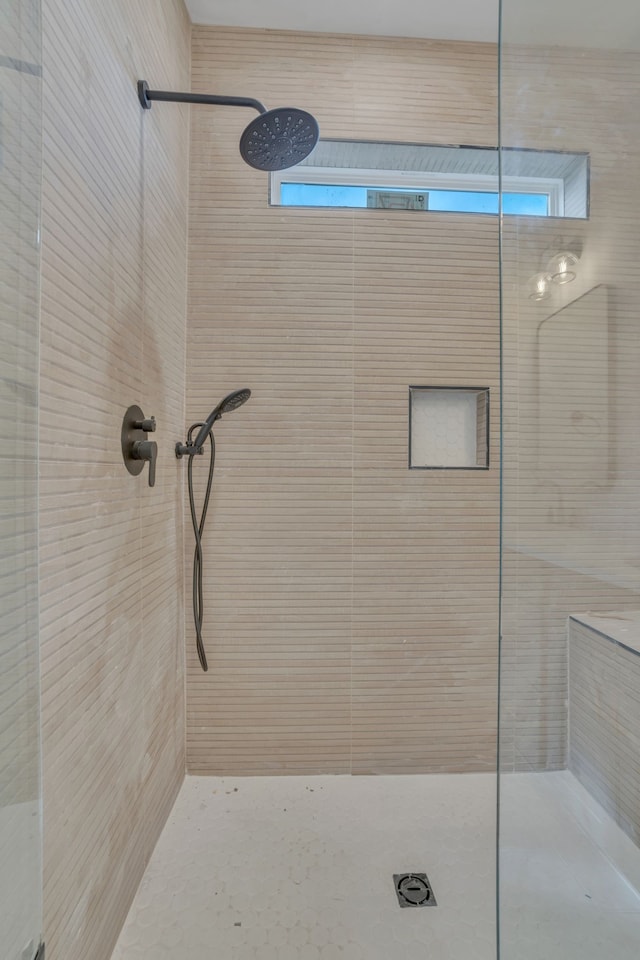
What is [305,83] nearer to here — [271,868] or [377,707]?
[377,707]

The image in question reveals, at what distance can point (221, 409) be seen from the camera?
1.39 m

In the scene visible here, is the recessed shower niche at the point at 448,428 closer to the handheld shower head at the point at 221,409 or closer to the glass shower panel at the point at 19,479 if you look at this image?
the handheld shower head at the point at 221,409

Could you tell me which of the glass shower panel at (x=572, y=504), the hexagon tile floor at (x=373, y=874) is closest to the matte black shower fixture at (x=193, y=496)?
the hexagon tile floor at (x=373, y=874)

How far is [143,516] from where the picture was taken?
3.82 ft

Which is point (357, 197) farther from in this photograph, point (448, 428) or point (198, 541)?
point (198, 541)

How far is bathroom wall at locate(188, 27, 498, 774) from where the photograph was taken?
4.90ft

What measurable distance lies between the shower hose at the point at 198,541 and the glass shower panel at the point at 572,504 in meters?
0.88

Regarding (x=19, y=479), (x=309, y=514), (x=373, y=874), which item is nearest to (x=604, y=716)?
(x=373, y=874)

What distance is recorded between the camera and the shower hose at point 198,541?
1470 millimetres

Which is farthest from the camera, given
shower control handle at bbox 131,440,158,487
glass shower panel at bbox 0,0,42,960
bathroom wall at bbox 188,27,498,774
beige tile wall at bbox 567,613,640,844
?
bathroom wall at bbox 188,27,498,774

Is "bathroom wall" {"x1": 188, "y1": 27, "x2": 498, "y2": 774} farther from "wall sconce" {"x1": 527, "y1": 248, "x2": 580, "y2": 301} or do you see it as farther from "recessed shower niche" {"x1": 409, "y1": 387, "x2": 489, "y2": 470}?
"wall sconce" {"x1": 527, "y1": 248, "x2": 580, "y2": 301}

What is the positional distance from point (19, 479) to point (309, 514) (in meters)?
1.02

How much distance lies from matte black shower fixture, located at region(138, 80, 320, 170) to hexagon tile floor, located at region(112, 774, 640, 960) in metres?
1.43

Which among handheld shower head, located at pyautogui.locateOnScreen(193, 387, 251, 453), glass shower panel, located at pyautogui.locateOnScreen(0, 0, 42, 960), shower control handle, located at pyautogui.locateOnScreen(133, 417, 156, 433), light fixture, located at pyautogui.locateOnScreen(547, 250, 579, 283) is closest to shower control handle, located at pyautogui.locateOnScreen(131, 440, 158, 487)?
shower control handle, located at pyautogui.locateOnScreen(133, 417, 156, 433)
